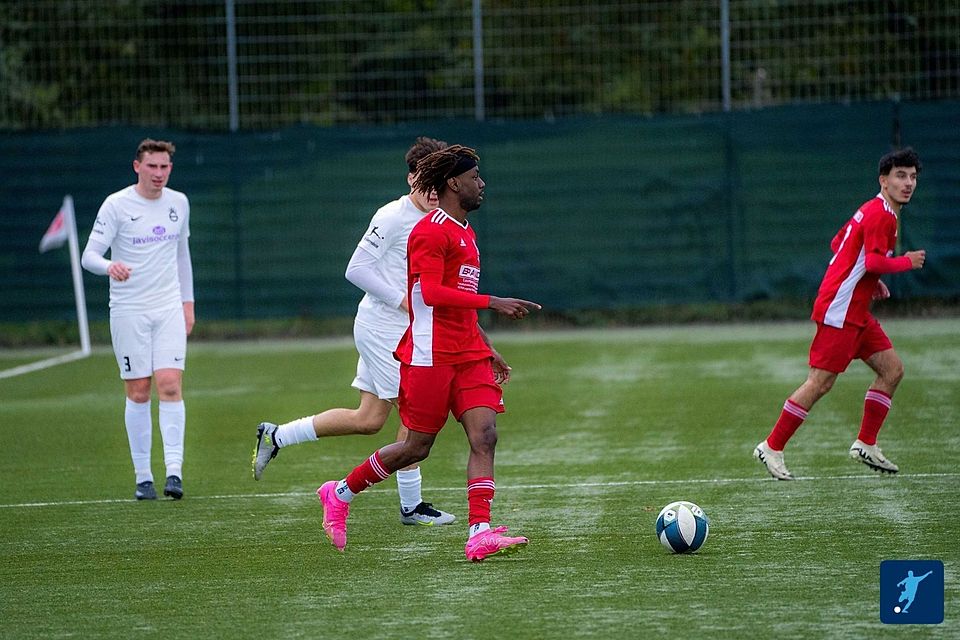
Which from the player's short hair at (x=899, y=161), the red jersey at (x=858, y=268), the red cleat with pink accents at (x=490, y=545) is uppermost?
the player's short hair at (x=899, y=161)

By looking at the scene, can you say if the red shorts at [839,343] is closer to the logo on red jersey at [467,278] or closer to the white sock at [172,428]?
the logo on red jersey at [467,278]

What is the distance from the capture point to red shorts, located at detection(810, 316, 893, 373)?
898cm

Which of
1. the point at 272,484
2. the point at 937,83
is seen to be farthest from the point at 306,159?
the point at 272,484

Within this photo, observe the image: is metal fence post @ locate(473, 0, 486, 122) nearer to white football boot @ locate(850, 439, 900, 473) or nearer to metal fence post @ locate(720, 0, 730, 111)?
metal fence post @ locate(720, 0, 730, 111)

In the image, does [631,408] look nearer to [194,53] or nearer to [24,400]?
[24,400]

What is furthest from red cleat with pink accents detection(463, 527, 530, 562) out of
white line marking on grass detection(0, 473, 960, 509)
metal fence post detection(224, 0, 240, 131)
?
metal fence post detection(224, 0, 240, 131)

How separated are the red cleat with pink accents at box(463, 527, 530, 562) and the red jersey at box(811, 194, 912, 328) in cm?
306

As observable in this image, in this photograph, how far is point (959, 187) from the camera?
18422 mm

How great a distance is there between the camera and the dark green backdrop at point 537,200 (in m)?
18.8

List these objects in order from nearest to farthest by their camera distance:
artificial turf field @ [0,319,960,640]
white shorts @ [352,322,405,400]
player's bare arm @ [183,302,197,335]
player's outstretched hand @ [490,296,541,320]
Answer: artificial turf field @ [0,319,960,640]
player's outstretched hand @ [490,296,541,320]
white shorts @ [352,322,405,400]
player's bare arm @ [183,302,197,335]

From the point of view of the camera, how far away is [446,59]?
62.6 feet

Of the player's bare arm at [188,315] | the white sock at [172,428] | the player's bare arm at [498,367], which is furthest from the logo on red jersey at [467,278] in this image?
the player's bare arm at [188,315]

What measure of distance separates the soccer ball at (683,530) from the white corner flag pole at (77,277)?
12.7m

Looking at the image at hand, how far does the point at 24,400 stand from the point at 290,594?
8731mm
